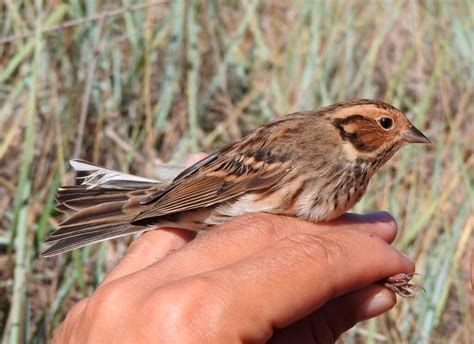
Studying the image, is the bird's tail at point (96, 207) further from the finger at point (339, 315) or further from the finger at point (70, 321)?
the finger at point (70, 321)

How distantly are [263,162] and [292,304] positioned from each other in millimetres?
1059

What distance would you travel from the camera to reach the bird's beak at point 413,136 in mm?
2697

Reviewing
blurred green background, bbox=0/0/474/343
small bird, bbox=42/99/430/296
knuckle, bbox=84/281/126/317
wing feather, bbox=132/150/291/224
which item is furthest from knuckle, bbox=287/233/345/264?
blurred green background, bbox=0/0/474/343

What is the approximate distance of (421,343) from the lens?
3.56 metres

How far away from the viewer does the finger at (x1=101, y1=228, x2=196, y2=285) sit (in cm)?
216

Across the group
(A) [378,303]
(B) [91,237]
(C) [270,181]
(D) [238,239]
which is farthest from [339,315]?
(B) [91,237]

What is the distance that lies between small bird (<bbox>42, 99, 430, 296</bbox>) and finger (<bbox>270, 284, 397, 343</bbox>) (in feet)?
1.20

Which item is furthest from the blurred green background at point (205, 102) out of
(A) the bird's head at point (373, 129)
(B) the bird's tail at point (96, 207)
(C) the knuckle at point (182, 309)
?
(C) the knuckle at point (182, 309)

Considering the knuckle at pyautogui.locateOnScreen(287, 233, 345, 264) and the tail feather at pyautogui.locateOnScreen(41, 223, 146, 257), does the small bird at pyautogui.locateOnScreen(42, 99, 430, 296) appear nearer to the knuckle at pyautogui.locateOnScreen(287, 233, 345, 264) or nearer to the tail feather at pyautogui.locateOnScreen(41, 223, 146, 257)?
the tail feather at pyautogui.locateOnScreen(41, 223, 146, 257)

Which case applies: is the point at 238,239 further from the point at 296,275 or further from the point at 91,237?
the point at 91,237

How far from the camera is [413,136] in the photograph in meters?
2.72

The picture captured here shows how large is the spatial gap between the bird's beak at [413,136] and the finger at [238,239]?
356mm

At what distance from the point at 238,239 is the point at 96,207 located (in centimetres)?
98

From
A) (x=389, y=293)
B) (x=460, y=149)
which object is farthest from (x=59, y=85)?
(x=389, y=293)
